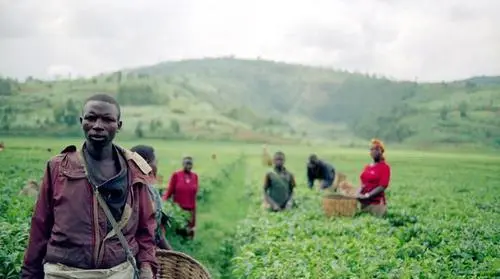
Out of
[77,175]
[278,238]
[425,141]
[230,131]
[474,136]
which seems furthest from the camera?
[230,131]

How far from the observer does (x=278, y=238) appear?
8.53 metres

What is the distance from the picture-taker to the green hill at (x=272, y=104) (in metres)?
16.1

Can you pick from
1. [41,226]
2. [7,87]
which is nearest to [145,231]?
[41,226]

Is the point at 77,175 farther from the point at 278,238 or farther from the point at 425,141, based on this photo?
the point at 425,141

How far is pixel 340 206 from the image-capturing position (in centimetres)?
1061

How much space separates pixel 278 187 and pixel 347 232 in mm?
3553

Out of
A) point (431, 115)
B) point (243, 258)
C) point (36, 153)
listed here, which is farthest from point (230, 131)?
point (243, 258)

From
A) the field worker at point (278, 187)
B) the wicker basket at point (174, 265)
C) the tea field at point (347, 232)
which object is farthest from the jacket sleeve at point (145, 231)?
the field worker at point (278, 187)

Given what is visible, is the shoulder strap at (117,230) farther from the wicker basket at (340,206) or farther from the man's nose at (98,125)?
the wicker basket at (340,206)

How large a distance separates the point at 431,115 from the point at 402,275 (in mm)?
23627

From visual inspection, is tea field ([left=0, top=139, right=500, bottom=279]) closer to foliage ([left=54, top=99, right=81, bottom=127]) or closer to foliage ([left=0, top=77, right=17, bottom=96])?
foliage ([left=54, top=99, right=81, bottom=127])

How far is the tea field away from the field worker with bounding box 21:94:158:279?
196 centimetres

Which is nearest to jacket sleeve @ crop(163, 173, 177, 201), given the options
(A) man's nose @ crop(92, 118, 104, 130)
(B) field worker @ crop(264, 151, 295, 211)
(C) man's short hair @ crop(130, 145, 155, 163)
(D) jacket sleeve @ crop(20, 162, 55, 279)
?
(B) field worker @ crop(264, 151, 295, 211)

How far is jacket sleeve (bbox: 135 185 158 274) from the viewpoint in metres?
4.32
